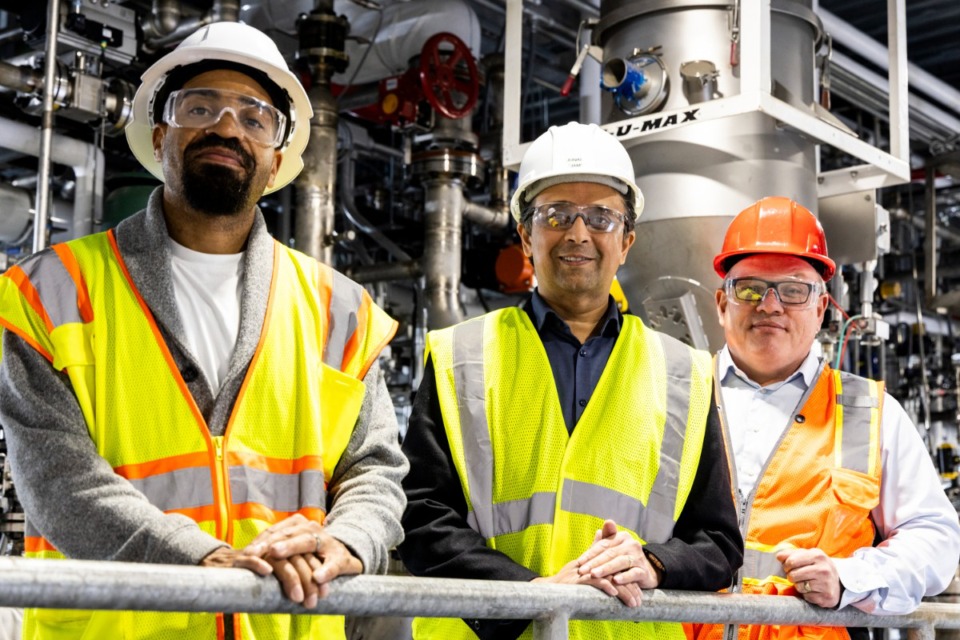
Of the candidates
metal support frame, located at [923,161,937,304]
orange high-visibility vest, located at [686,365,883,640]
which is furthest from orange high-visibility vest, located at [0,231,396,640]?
metal support frame, located at [923,161,937,304]

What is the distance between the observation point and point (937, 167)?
6.43 metres

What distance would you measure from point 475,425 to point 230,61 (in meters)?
0.75

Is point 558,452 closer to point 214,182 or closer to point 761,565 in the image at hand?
point 761,565

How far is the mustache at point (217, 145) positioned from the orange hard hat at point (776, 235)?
49.3 inches

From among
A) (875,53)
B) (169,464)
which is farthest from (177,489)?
(875,53)

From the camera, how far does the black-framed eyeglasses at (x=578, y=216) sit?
7.20 ft

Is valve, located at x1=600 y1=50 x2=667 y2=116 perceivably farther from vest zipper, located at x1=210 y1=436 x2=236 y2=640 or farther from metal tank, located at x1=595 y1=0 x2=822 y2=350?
vest zipper, located at x1=210 y1=436 x2=236 y2=640

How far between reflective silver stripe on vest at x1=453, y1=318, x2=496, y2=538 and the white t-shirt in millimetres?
458

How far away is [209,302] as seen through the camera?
1.83 m

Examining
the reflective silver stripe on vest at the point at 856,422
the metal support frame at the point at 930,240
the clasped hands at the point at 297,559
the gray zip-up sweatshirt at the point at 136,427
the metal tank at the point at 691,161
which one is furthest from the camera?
the metal support frame at the point at 930,240

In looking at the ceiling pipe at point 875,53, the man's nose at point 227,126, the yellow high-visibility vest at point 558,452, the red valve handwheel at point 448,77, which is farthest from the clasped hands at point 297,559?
the ceiling pipe at point 875,53

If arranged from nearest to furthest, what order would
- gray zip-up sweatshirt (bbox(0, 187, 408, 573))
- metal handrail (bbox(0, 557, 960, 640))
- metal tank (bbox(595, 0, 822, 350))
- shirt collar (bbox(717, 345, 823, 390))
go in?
metal handrail (bbox(0, 557, 960, 640)) < gray zip-up sweatshirt (bbox(0, 187, 408, 573)) < shirt collar (bbox(717, 345, 823, 390)) < metal tank (bbox(595, 0, 822, 350))

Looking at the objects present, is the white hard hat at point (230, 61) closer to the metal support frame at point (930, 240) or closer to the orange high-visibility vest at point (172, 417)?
the orange high-visibility vest at point (172, 417)

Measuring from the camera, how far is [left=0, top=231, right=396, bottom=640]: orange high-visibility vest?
165 centimetres
